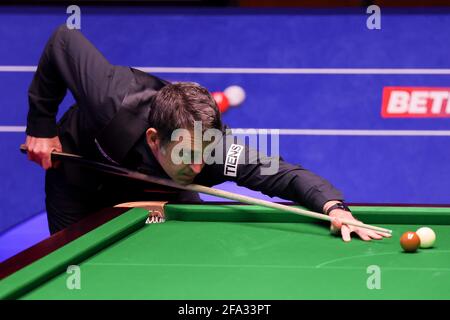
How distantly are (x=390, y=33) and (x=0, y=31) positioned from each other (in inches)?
90.9

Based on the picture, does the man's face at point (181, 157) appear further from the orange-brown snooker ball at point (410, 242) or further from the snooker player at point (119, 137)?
the orange-brown snooker ball at point (410, 242)

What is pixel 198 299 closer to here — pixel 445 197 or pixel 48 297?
pixel 48 297

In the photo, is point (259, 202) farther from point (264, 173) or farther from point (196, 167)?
point (196, 167)

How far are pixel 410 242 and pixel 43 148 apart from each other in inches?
60.4

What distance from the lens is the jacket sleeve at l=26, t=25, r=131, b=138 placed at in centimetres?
270

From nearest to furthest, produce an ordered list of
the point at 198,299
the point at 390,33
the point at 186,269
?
the point at 198,299 < the point at 186,269 < the point at 390,33

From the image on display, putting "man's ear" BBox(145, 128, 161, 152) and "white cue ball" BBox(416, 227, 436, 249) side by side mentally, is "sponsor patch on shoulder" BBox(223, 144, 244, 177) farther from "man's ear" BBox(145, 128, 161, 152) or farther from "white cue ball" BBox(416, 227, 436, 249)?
"white cue ball" BBox(416, 227, 436, 249)

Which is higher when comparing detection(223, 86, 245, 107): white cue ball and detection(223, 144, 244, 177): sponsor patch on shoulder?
detection(223, 86, 245, 107): white cue ball

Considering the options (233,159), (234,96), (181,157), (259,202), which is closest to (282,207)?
(259,202)

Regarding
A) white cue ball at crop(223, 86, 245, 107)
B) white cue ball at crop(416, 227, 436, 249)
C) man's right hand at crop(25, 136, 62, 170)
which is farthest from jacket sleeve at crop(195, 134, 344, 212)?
white cue ball at crop(223, 86, 245, 107)

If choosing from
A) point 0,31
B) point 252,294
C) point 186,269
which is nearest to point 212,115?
point 186,269

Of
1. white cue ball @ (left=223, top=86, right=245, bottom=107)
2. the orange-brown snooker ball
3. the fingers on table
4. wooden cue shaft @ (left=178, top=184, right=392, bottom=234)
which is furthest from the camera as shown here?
white cue ball @ (left=223, top=86, right=245, bottom=107)

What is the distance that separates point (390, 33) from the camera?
14.3ft

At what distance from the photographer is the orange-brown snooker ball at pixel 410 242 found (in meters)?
1.99
